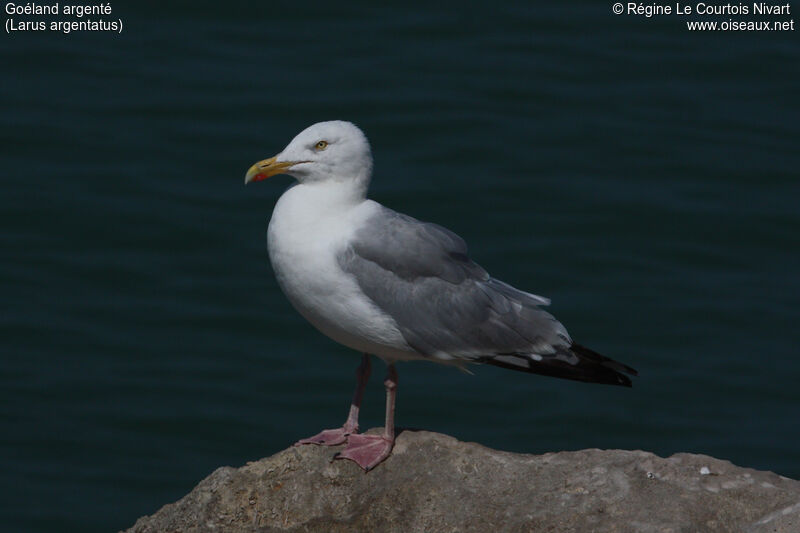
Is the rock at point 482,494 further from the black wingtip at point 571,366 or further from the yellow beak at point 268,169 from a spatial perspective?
the yellow beak at point 268,169

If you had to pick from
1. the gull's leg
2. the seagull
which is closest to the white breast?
the seagull

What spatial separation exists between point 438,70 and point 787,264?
4.45 metres

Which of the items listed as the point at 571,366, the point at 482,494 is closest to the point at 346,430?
the point at 482,494

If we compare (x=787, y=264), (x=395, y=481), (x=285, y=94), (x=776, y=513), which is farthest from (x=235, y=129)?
(x=776, y=513)

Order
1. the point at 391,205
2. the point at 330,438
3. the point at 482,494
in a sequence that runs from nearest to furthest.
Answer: the point at 482,494 → the point at 330,438 → the point at 391,205

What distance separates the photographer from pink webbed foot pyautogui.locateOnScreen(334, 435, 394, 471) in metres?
7.45

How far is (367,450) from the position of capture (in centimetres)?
755

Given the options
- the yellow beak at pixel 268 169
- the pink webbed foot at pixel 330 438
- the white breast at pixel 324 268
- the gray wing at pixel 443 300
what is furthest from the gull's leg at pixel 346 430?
the yellow beak at pixel 268 169

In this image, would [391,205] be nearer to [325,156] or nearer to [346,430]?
[325,156]

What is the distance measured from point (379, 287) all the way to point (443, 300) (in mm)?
439

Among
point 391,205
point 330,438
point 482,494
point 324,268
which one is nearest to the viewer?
point 482,494

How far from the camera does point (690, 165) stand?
14.2 metres

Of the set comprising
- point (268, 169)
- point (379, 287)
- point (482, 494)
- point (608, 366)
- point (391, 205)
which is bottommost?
point (482, 494)

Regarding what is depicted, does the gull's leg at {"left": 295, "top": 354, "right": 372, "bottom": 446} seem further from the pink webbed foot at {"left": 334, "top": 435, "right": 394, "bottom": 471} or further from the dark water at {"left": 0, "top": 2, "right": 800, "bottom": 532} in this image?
the dark water at {"left": 0, "top": 2, "right": 800, "bottom": 532}
